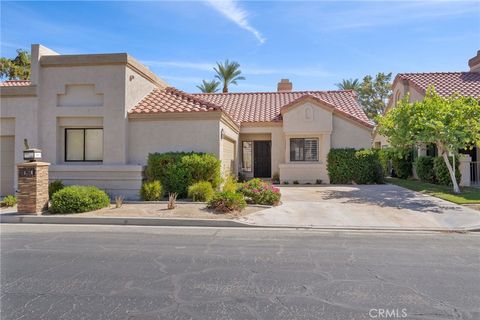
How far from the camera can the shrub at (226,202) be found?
1058cm

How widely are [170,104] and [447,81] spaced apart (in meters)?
18.4

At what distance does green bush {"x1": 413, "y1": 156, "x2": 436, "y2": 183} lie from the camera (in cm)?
1923

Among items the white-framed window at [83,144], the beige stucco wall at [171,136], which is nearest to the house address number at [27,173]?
the white-framed window at [83,144]

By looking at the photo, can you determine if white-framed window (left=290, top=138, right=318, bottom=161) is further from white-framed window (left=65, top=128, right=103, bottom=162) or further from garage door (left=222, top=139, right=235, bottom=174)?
white-framed window (left=65, top=128, right=103, bottom=162)

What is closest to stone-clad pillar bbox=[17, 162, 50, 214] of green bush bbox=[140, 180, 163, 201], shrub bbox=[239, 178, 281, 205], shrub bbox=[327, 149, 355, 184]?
green bush bbox=[140, 180, 163, 201]

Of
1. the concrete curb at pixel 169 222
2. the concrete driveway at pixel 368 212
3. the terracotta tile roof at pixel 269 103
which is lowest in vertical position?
the concrete curb at pixel 169 222

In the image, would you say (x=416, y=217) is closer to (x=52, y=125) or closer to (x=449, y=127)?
(x=449, y=127)

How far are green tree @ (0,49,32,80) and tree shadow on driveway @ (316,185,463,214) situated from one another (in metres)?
29.2

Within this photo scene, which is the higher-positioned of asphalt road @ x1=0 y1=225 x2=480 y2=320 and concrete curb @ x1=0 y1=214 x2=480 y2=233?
concrete curb @ x1=0 y1=214 x2=480 y2=233

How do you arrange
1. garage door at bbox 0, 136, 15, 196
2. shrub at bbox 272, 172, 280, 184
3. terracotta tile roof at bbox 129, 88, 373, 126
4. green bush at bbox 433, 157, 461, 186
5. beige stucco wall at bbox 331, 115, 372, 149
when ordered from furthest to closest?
shrub at bbox 272, 172, 280, 184 < beige stucco wall at bbox 331, 115, 372, 149 < green bush at bbox 433, 157, 461, 186 < terracotta tile roof at bbox 129, 88, 373, 126 < garage door at bbox 0, 136, 15, 196

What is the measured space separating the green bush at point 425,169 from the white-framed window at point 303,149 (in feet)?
19.8

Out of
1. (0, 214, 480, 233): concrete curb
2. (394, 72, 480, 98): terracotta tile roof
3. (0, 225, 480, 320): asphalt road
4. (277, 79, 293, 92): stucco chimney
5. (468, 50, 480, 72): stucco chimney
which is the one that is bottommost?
(0, 225, 480, 320): asphalt road

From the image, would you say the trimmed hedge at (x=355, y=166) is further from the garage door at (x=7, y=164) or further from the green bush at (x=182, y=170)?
the garage door at (x=7, y=164)

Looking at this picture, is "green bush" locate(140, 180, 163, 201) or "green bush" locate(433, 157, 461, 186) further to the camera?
"green bush" locate(433, 157, 461, 186)
